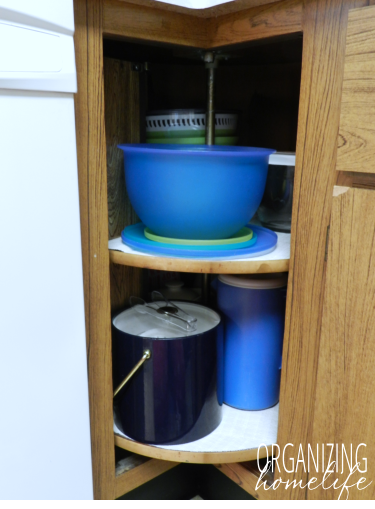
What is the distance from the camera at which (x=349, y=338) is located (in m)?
0.63

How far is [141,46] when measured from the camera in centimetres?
77

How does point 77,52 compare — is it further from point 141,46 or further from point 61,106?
point 141,46

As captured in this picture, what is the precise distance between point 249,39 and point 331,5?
0.45 feet

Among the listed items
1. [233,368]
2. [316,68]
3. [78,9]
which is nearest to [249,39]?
[316,68]

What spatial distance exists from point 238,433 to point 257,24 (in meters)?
0.66

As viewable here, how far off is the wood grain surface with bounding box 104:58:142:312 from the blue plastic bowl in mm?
109

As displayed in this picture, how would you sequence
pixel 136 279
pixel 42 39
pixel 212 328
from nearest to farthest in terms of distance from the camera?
pixel 42 39
pixel 212 328
pixel 136 279

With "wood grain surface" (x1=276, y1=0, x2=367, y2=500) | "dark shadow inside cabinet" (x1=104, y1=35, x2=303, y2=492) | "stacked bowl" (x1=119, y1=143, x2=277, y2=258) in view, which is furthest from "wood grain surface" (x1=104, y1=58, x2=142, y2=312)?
"wood grain surface" (x1=276, y1=0, x2=367, y2=500)

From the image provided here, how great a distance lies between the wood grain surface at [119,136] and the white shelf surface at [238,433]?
10.5 inches

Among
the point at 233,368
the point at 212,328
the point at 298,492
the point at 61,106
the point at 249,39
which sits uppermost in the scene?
the point at 249,39

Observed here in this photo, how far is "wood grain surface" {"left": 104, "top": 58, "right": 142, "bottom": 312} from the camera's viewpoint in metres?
0.80

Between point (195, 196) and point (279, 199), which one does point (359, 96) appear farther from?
point (279, 199)

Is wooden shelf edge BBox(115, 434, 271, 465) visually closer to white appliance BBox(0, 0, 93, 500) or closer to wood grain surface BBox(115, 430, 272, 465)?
wood grain surface BBox(115, 430, 272, 465)

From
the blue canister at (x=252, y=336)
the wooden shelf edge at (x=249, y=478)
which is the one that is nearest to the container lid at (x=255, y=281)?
the blue canister at (x=252, y=336)
